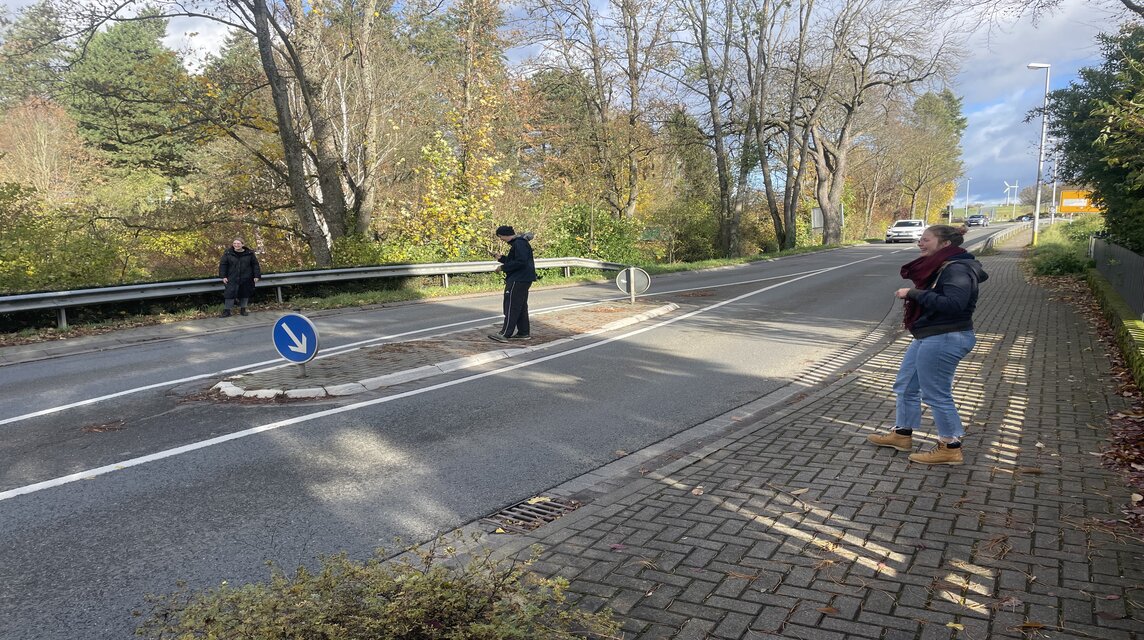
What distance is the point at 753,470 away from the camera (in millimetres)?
5012

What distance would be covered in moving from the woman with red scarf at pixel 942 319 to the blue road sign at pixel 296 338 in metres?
6.03

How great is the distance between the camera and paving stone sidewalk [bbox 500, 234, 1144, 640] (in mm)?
3061

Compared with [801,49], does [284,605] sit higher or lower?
lower

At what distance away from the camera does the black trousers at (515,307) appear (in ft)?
33.7

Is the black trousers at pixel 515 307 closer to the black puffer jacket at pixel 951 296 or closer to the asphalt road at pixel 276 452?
the asphalt road at pixel 276 452

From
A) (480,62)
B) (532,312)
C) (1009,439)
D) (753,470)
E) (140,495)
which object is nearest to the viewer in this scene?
(140,495)

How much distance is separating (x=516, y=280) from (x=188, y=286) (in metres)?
8.35

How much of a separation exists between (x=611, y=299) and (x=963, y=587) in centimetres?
1370

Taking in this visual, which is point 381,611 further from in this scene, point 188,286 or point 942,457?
point 188,286

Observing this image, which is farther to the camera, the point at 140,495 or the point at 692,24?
the point at 692,24

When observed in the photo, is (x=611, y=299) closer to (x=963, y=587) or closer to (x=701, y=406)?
(x=701, y=406)

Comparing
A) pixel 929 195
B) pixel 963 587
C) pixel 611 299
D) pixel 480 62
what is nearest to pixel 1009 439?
pixel 963 587

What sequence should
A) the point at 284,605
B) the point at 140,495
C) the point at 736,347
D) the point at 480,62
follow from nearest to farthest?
the point at 284,605 → the point at 140,495 → the point at 736,347 → the point at 480,62

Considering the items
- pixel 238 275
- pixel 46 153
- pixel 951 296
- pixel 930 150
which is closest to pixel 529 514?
pixel 951 296
